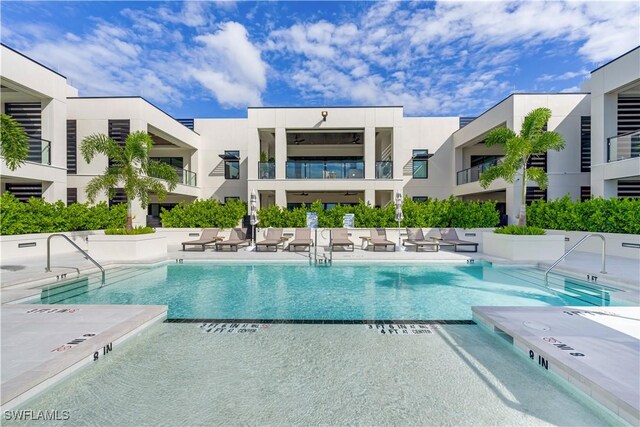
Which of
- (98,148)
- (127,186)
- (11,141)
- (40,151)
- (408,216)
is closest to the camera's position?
(11,141)

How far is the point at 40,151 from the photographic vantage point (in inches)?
527

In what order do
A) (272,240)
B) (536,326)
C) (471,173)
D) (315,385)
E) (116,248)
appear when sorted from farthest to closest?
(471,173) < (272,240) < (116,248) < (536,326) < (315,385)

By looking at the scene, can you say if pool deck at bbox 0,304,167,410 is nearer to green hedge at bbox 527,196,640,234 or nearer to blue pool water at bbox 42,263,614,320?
blue pool water at bbox 42,263,614,320

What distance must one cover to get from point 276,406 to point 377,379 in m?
1.22

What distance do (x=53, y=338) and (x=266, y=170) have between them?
1507cm

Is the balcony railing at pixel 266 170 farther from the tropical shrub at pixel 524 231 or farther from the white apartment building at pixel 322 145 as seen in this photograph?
the tropical shrub at pixel 524 231

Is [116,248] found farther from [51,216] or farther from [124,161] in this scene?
[51,216]

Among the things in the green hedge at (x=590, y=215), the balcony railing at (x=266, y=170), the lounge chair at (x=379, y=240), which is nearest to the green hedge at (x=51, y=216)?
the balcony railing at (x=266, y=170)

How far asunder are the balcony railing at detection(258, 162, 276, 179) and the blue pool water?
30.5 ft

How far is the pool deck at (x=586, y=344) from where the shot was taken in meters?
2.78

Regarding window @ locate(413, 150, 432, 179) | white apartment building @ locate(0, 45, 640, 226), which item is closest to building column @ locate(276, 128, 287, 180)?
white apartment building @ locate(0, 45, 640, 226)

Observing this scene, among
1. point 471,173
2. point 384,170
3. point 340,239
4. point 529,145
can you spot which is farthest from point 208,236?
point 471,173

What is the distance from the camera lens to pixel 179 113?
24172 millimetres

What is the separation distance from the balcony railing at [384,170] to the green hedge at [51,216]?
14.5 meters
